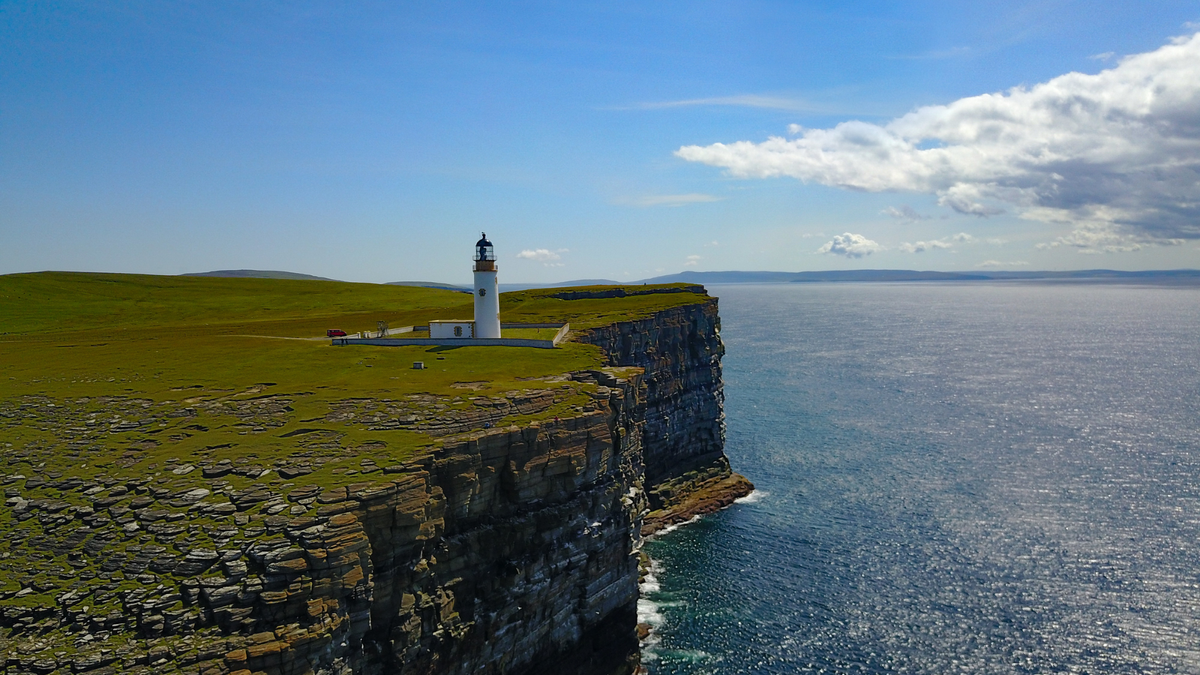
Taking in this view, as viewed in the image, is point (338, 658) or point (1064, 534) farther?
point (1064, 534)

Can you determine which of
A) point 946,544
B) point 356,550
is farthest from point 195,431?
point 946,544

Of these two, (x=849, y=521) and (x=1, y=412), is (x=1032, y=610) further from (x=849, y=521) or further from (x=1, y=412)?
(x=1, y=412)

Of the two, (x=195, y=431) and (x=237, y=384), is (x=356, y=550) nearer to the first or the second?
(x=195, y=431)

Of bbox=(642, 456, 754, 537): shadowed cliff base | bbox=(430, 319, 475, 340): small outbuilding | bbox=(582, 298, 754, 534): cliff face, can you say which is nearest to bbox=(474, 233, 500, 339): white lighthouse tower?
bbox=(430, 319, 475, 340): small outbuilding

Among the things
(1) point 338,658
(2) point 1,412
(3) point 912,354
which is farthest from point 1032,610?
(3) point 912,354

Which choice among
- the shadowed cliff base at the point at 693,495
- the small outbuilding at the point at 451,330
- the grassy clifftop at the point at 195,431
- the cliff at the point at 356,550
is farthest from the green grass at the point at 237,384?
the shadowed cliff base at the point at 693,495

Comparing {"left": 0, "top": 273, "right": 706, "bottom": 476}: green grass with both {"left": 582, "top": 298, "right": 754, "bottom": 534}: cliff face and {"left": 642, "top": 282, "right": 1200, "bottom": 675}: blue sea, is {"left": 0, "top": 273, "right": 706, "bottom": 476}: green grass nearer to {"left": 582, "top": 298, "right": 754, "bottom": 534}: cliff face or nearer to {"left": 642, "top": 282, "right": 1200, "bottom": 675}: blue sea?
{"left": 582, "top": 298, "right": 754, "bottom": 534}: cliff face
